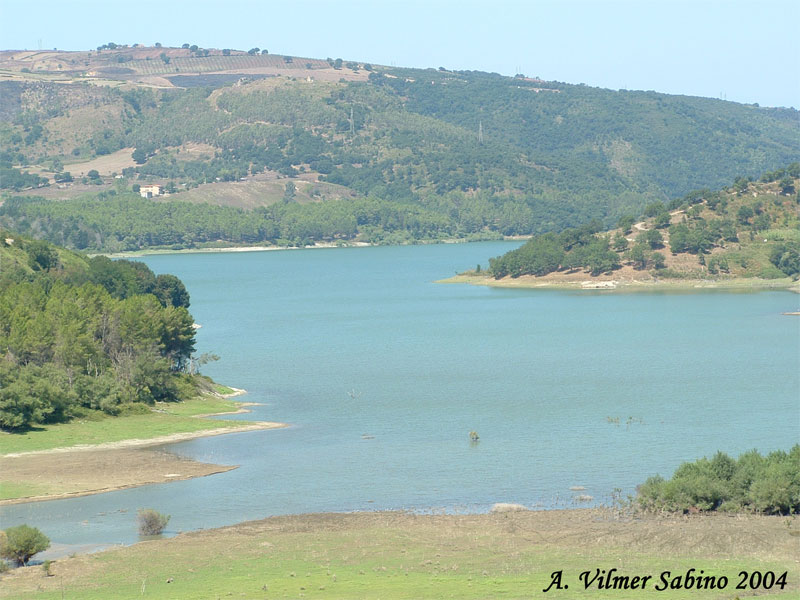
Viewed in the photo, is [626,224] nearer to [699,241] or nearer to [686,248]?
[686,248]

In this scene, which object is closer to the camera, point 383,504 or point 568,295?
point 383,504

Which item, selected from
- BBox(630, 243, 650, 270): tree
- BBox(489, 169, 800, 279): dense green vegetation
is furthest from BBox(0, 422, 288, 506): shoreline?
BBox(489, 169, 800, 279): dense green vegetation

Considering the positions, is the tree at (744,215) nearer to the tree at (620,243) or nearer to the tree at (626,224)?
the tree at (626,224)

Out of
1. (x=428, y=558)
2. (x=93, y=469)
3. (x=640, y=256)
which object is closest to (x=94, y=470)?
(x=93, y=469)

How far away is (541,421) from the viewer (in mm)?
59719

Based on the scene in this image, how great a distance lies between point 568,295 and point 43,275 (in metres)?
69.0

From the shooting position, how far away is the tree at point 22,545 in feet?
118

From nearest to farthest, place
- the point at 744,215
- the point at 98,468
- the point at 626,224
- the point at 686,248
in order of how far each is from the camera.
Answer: the point at 98,468, the point at 686,248, the point at 744,215, the point at 626,224

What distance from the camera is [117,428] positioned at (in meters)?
56.9

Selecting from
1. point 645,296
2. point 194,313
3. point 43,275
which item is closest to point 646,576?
point 43,275

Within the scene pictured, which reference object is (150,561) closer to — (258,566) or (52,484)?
(258,566)

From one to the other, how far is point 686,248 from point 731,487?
113766 millimetres

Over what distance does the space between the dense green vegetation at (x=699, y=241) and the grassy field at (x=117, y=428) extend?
94.8 metres

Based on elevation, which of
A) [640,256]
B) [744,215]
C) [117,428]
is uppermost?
[744,215]
